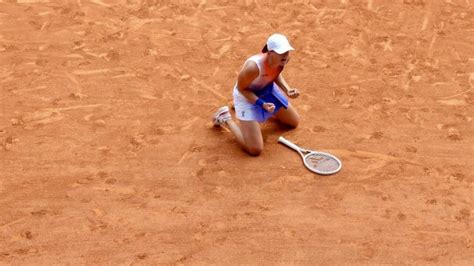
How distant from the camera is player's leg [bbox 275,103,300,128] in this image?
7504 mm

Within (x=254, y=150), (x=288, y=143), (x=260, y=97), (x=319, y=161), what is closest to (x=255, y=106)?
(x=260, y=97)

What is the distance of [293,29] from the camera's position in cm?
962

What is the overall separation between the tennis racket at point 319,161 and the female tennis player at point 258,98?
441mm

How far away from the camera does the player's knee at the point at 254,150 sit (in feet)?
23.7

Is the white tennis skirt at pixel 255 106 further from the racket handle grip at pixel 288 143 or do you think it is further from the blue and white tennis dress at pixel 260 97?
the racket handle grip at pixel 288 143

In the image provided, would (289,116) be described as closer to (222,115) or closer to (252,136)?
(252,136)

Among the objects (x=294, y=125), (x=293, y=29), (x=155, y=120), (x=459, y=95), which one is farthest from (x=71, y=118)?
(x=459, y=95)

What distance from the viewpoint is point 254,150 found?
724 centimetres

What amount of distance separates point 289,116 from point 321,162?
696 mm

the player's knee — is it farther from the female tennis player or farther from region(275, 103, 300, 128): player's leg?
region(275, 103, 300, 128): player's leg

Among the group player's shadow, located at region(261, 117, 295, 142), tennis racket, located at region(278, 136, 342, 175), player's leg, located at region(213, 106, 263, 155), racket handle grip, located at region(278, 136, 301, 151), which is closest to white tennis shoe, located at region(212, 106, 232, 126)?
player's leg, located at region(213, 106, 263, 155)

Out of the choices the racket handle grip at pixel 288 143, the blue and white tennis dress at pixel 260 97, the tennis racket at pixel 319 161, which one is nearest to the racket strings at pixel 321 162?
the tennis racket at pixel 319 161

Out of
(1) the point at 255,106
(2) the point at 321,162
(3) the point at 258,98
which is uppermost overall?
(3) the point at 258,98

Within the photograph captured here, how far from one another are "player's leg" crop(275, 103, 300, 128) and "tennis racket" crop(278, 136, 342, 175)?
1.13 ft
